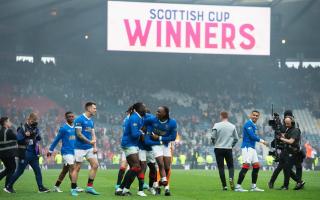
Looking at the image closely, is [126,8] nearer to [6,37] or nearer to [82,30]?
[82,30]

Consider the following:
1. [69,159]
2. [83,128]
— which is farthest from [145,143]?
[69,159]

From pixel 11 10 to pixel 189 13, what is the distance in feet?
39.9

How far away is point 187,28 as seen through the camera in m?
45.8

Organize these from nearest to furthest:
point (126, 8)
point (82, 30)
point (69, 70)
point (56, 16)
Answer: point (126, 8)
point (56, 16)
point (82, 30)
point (69, 70)

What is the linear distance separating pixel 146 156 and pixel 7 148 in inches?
151

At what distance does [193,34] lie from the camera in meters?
46.1

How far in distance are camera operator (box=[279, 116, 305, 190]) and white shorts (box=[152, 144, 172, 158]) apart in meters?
3.67

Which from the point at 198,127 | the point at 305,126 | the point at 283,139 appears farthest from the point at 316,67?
the point at 283,139

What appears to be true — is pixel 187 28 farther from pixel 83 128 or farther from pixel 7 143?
pixel 83 128

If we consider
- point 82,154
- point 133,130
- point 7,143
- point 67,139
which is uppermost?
point 133,130

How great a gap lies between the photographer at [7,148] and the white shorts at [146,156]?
362 cm

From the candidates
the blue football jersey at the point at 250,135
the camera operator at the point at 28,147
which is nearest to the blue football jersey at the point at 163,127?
the blue football jersey at the point at 250,135

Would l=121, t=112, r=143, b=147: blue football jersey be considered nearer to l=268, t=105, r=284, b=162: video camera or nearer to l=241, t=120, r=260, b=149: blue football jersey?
l=241, t=120, r=260, b=149: blue football jersey

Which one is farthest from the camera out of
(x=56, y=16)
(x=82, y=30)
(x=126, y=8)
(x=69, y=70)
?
(x=69, y=70)
